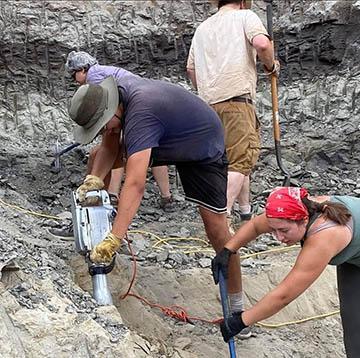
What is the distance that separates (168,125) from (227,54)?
5.36 ft

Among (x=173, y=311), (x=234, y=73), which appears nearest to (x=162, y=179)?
(x=234, y=73)

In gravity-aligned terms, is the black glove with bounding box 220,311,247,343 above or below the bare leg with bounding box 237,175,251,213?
above

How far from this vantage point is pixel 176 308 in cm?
461

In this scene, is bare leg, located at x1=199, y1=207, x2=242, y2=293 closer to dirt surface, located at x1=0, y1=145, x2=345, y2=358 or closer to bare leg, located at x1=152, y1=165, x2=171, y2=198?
dirt surface, located at x1=0, y1=145, x2=345, y2=358

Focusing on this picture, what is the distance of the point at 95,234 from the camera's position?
3.72 m

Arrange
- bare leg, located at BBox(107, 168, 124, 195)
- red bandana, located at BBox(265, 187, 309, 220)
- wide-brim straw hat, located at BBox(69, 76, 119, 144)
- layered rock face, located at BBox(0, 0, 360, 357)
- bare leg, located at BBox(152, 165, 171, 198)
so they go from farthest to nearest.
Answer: layered rock face, located at BBox(0, 0, 360, 357) → bare leg, located at BBox(152, 165, 171, 198) → bare leg, located at BBox(107, 168, 124, 195) → wide-brim straw hat, located at BBox(69, 76, 119, 144) → red bandana, located at BBox(265, 187, 309, 220)

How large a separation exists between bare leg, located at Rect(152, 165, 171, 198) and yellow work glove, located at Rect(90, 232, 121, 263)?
3.06 m

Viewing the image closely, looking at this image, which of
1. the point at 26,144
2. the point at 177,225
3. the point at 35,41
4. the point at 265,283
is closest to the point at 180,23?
the point at 35,41

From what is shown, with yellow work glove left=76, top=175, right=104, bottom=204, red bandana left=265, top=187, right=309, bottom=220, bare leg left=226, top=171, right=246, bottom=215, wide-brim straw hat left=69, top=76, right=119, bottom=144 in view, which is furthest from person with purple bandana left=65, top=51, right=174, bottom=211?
red bandana left=265, top=187, right=309, bottom=220

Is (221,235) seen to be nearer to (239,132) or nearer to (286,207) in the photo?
(286,207)

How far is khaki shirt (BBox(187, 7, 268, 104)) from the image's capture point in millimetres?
5104

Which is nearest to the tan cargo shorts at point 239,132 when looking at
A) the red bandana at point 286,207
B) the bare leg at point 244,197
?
the bare leg at point 244,197

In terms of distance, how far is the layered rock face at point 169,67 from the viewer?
7.89 metres

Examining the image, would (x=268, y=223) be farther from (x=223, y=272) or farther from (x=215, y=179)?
(x=215, y=179)
